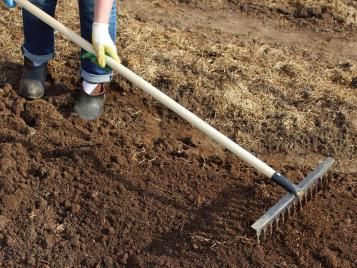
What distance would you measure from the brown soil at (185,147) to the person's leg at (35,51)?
93mm

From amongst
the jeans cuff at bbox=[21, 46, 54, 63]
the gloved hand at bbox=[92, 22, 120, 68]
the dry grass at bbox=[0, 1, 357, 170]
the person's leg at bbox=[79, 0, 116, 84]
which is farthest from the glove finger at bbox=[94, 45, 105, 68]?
the dry grass at bbox=[0, 1, 357, 170]

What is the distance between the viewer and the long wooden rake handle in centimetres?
294

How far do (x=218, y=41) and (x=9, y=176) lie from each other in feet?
6.97

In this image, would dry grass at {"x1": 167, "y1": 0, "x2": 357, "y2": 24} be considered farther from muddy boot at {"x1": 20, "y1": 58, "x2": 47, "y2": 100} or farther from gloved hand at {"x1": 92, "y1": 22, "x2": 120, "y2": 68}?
gloved hand at {"x1": 92, "y1": 22, "x2": 120, "y2": 68}

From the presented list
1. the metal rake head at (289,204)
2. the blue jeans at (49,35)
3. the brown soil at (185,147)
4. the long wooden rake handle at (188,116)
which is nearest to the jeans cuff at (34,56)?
the blue jeans at (49,35)

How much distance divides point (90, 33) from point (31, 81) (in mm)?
641

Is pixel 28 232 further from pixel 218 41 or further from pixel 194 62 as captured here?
pixel 218 41

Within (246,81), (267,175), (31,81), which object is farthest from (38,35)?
(267,175)

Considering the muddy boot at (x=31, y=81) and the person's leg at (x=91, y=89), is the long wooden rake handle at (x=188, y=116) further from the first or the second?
the muddy boot at (x=31, y=81)

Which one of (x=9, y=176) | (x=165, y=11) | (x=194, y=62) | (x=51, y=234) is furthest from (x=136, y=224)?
(x=165, y=11)

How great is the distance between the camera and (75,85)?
4.13 m

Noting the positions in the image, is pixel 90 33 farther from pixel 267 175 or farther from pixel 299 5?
pixel 299 5

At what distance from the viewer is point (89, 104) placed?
3812mm

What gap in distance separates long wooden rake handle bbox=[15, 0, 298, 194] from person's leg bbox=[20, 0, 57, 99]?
37 cm
